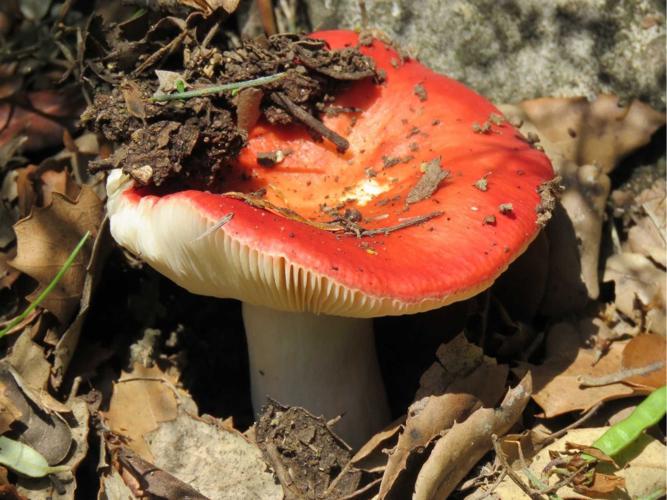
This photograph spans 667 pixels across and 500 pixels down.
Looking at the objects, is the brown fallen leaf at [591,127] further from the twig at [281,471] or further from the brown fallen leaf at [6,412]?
the brown fallen leaf at [6,412]

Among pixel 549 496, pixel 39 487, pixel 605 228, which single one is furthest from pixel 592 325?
pixel 39 487

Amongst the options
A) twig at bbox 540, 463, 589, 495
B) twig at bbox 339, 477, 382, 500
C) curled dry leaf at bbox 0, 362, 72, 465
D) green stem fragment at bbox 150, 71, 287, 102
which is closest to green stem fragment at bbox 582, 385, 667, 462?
twig at bbox 540, 463, 589, 495

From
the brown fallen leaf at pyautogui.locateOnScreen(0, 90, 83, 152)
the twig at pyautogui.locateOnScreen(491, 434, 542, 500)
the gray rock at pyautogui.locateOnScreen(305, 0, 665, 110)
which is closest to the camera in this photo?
the twig at pyautogui.locateOnScreen(491, 434, 542, 500)

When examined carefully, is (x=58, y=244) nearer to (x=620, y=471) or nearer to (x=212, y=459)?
(x=212, y=459)

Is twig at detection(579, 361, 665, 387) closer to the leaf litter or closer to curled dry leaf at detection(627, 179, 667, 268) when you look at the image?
the leaf litter

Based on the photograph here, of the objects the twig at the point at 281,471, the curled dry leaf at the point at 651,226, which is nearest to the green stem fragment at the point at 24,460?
the twig at the point at 281,471

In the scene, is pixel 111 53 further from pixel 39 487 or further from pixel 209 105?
pixel 39 487
